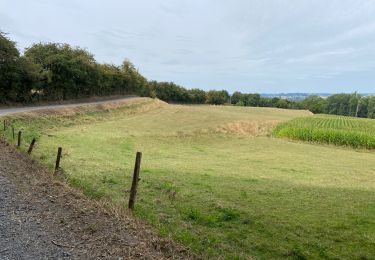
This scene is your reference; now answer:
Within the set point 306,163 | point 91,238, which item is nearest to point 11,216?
point 91,238

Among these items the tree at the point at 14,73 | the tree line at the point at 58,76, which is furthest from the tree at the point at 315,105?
the tree at the point at 14,73

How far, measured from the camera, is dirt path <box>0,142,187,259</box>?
6.38 meters

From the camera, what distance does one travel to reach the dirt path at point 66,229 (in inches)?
251

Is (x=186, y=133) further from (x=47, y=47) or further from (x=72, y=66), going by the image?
(x=47, y=47)

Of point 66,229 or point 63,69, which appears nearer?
point 66,229

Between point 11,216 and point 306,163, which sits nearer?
point 11,216

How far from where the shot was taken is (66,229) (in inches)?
293

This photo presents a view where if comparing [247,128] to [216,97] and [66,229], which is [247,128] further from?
[216,97]

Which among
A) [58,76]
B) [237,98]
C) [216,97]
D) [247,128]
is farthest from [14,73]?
[237,98]

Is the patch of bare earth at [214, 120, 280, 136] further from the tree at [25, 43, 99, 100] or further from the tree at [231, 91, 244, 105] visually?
the tree at [231, 91, 244, 105]

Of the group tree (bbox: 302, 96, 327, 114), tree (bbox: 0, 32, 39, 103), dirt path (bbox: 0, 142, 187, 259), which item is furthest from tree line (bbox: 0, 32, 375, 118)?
tree (bbox: 302, 96, 327, 114)

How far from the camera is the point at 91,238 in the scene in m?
7.02

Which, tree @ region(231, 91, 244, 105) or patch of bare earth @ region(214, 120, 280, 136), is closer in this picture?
patch of bare earth @ region(214, 120, 280, 136)

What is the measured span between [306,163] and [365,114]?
16028 centimetres
